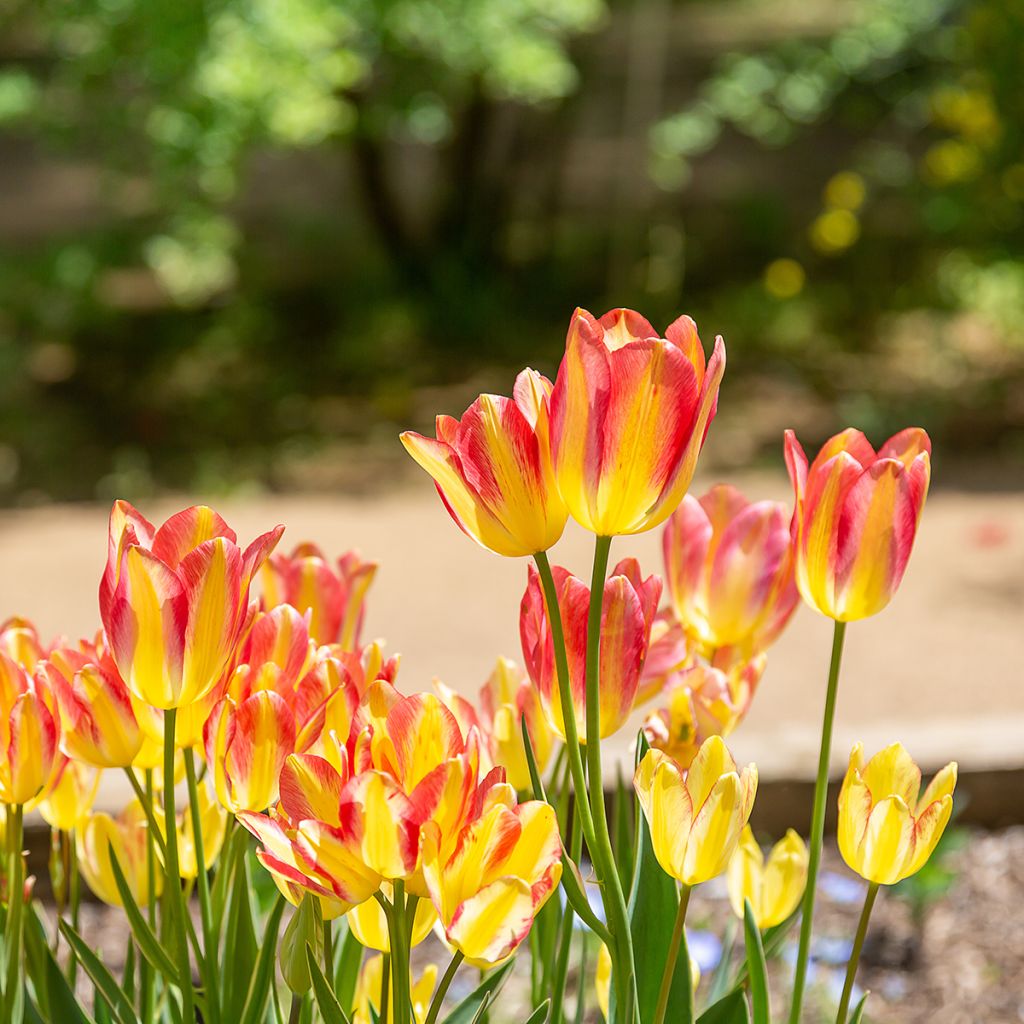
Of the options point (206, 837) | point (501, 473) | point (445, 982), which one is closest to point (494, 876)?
point (445, 982)

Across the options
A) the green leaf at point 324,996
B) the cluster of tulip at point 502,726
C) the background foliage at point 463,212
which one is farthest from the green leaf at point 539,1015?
the background foliage at point 463,212

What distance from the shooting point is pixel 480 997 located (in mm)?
924

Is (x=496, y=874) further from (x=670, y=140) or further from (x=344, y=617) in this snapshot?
(x=670, y=140)

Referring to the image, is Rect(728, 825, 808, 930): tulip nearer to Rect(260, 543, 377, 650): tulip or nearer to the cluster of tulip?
the cluster of tulip

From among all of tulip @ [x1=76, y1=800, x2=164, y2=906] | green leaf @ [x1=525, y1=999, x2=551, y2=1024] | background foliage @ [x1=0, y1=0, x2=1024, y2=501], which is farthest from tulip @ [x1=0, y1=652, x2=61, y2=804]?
background foliage @ [x1=0, y1=0, x2=1024, y2=501]

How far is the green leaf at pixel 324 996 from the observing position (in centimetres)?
73

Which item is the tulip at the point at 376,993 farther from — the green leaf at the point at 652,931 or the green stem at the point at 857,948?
the green stem at the point at 857,948

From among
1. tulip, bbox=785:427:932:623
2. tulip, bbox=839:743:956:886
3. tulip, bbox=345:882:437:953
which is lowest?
tulip, bbox=345:882:437:953

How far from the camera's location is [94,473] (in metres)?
6.11

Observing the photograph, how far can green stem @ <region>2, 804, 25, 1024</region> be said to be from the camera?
895 millimetres

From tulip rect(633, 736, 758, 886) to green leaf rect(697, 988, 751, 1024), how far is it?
17cm

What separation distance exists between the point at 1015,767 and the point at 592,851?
193cm

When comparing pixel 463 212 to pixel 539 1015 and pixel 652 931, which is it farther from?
pixel 539 1015

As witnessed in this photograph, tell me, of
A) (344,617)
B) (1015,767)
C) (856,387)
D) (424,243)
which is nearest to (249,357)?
(424,243)
